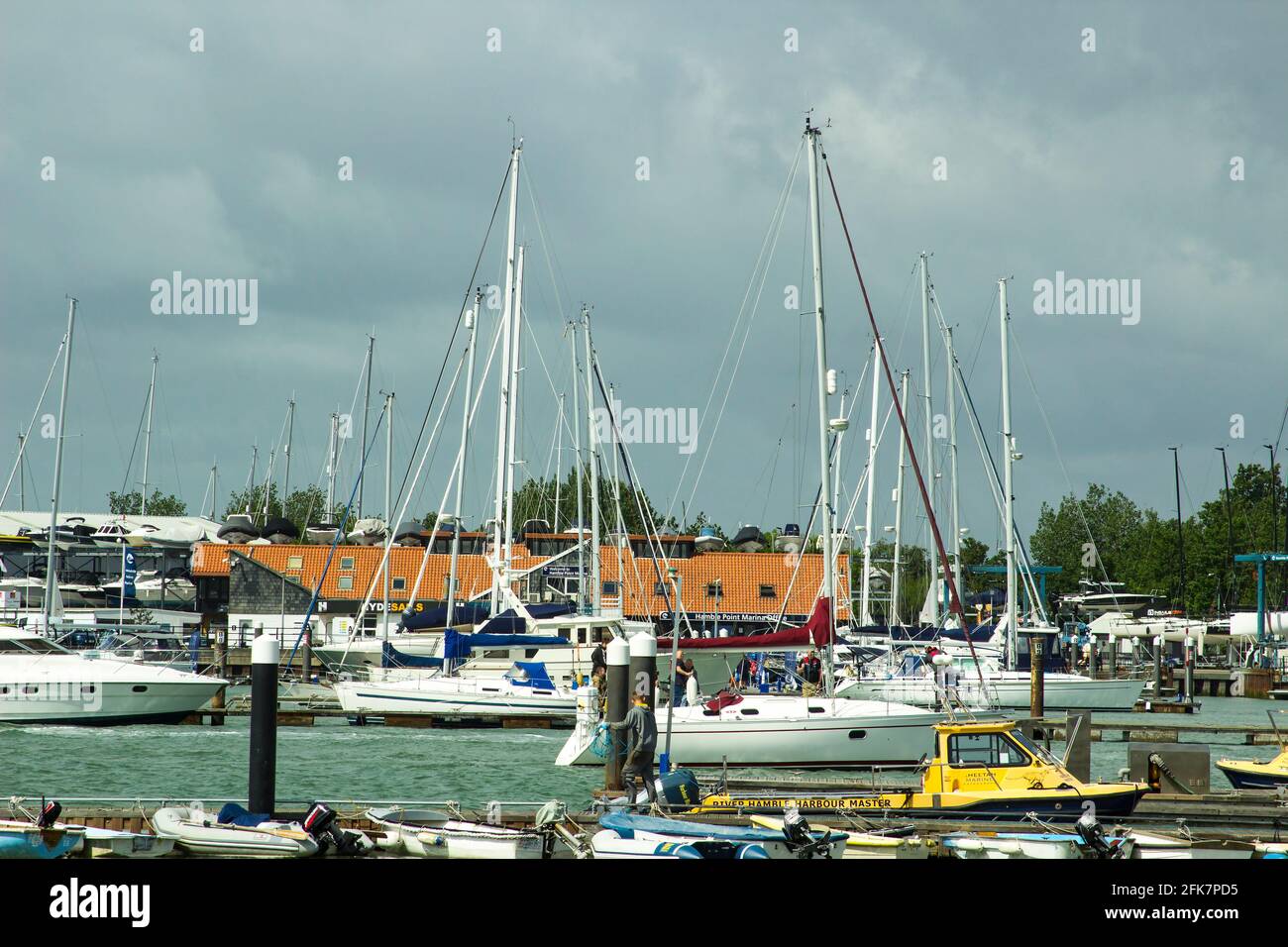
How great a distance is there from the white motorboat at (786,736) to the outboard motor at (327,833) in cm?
1208

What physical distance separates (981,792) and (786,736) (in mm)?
8388

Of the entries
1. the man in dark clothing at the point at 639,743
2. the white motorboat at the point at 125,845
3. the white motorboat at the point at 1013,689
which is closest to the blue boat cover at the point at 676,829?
the man in dark clothing at the point at 639,743

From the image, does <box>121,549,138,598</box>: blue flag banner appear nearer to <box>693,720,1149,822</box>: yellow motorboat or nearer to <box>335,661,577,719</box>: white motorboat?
<box>335,661,577,719</box>: white motorboat

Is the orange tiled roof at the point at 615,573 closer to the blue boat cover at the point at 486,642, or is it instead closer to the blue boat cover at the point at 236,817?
the blue boat cover at the point at 486,642

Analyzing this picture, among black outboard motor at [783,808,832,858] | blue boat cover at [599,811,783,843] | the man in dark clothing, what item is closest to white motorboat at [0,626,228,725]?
the man in dark clothing

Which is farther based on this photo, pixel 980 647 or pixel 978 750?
pixel 980 647

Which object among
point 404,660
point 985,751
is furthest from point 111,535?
point 985,751

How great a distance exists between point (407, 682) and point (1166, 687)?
32394 mm

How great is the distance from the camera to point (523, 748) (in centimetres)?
3269

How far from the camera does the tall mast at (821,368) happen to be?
98.0ft

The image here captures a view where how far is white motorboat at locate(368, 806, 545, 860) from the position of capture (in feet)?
52.0

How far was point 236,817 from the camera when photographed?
16.3m
